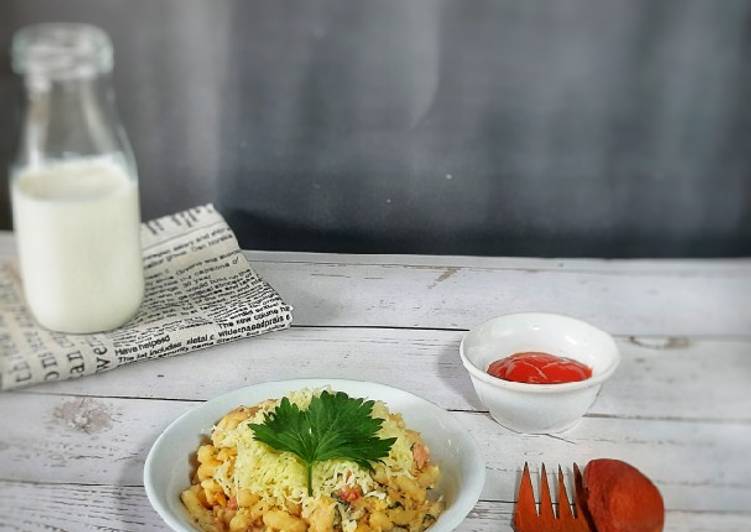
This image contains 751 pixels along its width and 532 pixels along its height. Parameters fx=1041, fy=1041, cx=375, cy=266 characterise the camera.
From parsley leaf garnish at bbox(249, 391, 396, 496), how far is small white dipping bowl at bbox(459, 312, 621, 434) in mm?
86

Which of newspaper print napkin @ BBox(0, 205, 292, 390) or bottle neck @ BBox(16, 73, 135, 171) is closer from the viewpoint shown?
bottle neck @ BBox(16, 73, 135, 171)

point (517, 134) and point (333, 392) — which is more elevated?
point (517, 134)

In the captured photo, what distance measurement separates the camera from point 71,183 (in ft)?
1.61

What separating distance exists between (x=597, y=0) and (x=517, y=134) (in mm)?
86

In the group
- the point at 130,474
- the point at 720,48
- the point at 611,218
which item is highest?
the point at 720,48

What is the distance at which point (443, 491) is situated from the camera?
20.6 inches

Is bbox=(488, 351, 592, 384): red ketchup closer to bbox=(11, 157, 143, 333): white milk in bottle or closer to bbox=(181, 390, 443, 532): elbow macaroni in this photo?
bbox=(181, 390, 443, 532): elbow macaroni

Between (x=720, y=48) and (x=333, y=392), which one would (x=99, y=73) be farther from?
(x=720, y=48)

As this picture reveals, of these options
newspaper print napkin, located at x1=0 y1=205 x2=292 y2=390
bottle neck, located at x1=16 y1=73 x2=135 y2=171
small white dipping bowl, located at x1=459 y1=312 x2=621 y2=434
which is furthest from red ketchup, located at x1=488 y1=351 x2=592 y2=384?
bottle neck, located at x1=16 y1=73 x2=135 y2=171

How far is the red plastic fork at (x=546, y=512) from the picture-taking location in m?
0.51

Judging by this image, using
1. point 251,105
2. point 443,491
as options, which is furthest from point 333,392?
point 251,105

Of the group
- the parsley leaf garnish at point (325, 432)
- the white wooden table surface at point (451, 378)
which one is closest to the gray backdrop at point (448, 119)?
the white wooden table surface at point (451, 378)

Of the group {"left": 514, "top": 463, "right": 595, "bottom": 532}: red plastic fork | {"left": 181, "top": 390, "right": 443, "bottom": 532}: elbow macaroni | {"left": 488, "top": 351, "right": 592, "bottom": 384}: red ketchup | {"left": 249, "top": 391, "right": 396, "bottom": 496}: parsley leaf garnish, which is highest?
{"left": 249, "top": 391, "right": 396, "bottom": 496}: parsley leaf garnish

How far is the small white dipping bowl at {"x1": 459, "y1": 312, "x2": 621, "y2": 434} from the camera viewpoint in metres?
0.56
